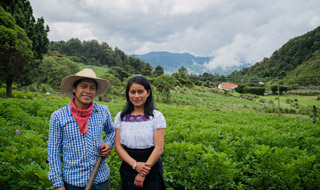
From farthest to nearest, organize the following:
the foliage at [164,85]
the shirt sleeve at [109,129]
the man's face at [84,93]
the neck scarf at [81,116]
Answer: the foliage at [164,85] → the shirt sleeve at [109,129] → the man's face at [84,93] → the neck scarf at [81,116]

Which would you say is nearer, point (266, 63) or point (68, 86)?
point (68, 86)

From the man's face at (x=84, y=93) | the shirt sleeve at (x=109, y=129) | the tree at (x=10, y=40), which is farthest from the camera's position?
the tree at (x=10, y=40)

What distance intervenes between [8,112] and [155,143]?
22.9 feet

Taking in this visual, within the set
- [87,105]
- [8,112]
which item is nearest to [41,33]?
[8,112]

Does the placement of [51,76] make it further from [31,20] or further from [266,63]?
[266,63]

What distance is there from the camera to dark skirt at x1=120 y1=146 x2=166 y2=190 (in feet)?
6.58

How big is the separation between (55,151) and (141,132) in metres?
0.87

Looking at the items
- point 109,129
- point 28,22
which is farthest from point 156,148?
point 28,22

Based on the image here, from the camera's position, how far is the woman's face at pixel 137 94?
6.76ft

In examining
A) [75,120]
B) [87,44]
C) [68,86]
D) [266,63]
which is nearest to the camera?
[75,120]

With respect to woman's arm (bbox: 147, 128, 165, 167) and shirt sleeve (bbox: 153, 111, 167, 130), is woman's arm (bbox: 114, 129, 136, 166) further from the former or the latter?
shirt sleeve (bbox: 153, 111, 167, 130)

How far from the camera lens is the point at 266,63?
309ft

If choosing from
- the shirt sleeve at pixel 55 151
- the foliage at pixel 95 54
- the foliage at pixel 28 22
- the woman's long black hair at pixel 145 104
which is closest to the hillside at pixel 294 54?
the foliage at pixel 95 54

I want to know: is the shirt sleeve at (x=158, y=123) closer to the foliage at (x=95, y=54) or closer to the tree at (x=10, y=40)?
the tree at (x=10, y=40)
